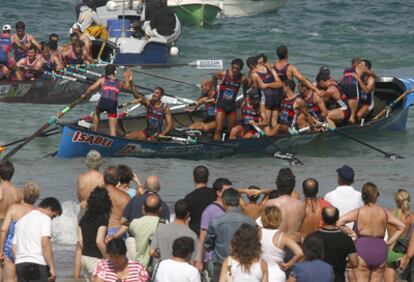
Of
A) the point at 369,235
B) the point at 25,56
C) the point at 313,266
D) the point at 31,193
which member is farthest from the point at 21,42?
the point at 313,266

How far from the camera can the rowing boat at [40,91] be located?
23797 mm

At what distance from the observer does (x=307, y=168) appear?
1970 cm

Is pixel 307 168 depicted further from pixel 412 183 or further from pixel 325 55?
pixel 325 55

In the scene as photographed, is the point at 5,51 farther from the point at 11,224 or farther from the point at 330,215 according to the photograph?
the point at 330,215

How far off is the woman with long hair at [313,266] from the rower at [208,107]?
10.0m

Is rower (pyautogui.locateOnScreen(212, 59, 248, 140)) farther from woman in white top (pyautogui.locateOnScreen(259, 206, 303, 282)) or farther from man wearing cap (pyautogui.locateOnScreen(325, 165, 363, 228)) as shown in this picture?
woman in white top (pyautogui.locateOnScreen(259, 206, 303, 282))

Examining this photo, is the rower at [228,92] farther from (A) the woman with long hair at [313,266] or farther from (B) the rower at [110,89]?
(A) the woman with long hair at [313,266]

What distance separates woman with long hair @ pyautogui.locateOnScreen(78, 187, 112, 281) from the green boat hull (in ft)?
93.1

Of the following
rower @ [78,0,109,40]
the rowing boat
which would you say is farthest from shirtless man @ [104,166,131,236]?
rower @ [78,0,109,40]

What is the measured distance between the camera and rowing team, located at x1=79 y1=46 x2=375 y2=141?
18.5 meters

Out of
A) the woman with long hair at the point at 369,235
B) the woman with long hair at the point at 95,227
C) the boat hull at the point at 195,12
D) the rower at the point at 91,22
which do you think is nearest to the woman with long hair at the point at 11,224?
the woman with long hair at the point at 95,227

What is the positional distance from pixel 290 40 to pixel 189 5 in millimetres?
3832

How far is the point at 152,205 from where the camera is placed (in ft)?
32.4

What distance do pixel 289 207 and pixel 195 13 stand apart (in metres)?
28.1
